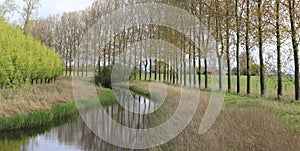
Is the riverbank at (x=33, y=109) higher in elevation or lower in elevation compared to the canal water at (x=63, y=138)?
higher

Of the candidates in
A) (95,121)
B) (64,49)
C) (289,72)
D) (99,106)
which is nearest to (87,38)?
(64,49)

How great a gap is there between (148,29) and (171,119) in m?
28.3

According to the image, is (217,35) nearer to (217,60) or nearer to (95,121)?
(217,60)

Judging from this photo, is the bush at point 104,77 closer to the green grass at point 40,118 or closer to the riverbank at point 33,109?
the riverbank at point 33,109

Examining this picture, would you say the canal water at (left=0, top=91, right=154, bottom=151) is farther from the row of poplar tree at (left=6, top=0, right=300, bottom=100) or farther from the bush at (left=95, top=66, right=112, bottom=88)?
the bush at (left=95, top=66, right=112, bottom=88)

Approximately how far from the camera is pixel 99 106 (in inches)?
884

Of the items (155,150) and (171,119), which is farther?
(171,119)

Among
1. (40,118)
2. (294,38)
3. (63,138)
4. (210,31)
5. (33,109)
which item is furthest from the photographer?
(210,31)

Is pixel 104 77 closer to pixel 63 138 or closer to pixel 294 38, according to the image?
pixel 63 138

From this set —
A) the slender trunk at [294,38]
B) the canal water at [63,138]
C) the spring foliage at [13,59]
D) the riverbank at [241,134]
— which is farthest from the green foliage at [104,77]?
the riverbank at [241,134]

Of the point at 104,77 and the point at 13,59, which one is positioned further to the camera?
the point at 104,77

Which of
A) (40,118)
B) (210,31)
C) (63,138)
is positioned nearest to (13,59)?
(40,118)

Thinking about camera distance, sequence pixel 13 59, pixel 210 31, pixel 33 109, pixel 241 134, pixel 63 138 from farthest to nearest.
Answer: pixel 210 31 → pixel 13 59 → pixel 33 109 → pixel 63 138 → pixel 241 134

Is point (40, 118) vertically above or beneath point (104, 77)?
beneath
